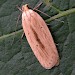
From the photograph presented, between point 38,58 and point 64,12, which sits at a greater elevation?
point 64,12

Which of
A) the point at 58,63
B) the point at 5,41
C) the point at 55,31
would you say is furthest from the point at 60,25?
the point at 5,41

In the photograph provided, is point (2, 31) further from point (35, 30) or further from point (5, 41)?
point (35, 30)

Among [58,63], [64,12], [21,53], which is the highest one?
[64,12]
